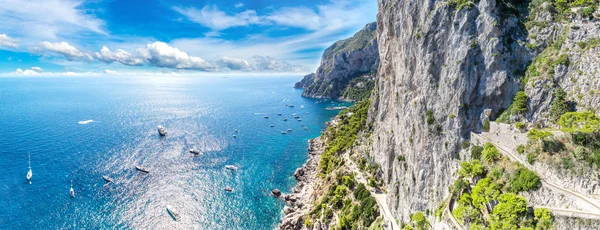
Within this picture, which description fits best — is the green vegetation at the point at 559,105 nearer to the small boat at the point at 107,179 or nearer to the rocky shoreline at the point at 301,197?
the rocky shoreline at the point at 301,197

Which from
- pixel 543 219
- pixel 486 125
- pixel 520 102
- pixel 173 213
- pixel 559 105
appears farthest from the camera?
pixel 173 213

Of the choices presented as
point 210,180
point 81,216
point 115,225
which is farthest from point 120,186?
point 210,180

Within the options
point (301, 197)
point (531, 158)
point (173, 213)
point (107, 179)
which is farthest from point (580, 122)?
point (107, 179)

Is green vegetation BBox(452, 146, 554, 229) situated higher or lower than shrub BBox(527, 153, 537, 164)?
lower

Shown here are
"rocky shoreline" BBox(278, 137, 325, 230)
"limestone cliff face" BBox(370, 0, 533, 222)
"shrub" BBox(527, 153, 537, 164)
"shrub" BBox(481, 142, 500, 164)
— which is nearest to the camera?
"shrub" BBox(527, 153, 537, 164)

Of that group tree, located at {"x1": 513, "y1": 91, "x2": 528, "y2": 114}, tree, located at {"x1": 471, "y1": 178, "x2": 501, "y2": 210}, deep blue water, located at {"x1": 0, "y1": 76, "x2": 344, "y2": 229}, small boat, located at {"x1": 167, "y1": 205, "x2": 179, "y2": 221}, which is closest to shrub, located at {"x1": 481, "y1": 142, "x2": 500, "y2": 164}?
tree, located at {"x1": 471, "y1": 178, "x2": 501, "y2": 210}

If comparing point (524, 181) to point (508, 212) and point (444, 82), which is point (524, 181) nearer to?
point (508, 212)

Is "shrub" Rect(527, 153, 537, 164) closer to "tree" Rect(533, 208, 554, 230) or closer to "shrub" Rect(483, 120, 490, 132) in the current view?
"tree" Rect(533, 208, 554, 230)
